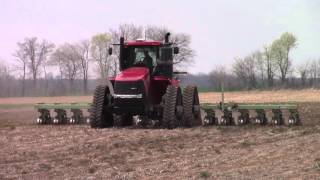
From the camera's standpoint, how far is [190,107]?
63.3ft

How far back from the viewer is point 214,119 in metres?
21.4

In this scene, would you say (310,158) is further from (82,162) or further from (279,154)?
(82,162)

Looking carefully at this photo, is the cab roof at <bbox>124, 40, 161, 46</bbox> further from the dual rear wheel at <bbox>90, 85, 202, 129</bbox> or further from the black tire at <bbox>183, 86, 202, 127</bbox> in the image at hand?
the black tire at <bbox>183, 86, 202, 127</bbox>

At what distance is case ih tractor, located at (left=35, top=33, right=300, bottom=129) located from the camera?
18.2m

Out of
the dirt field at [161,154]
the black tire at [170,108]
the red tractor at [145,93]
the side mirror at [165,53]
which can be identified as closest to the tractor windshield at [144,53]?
the red tractor at [145,93]

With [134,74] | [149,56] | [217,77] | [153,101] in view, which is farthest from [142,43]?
[217,77]

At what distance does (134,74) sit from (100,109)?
164cm

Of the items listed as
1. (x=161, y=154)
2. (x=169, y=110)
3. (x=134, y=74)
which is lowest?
(x=161, y=154)

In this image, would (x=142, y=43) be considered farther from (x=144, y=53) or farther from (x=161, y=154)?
(x=161, y=154)

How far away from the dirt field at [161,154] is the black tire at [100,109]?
5.18 feet

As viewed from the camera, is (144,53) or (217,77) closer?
(144,53)

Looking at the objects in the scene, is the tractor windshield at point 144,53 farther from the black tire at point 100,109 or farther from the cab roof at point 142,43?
the black tire at point 100,109

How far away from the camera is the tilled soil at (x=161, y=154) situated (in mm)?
9547

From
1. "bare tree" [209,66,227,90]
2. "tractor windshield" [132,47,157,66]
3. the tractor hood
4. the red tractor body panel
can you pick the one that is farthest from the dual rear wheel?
"bare tree" [209,66,227,90]
